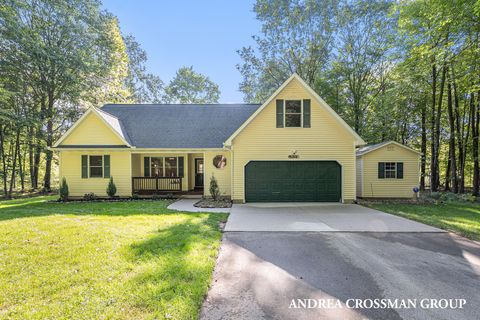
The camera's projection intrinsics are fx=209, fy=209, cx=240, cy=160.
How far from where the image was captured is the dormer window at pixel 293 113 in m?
10.5

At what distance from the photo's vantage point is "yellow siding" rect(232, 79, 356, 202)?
10.5m

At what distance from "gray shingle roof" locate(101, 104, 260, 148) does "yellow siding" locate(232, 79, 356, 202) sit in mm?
2477

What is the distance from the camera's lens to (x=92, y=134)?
37.6 feet

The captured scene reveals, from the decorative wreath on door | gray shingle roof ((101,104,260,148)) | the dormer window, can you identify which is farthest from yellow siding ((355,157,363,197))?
the decorative wreath on door

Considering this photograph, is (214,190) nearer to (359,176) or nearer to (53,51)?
(359,176)

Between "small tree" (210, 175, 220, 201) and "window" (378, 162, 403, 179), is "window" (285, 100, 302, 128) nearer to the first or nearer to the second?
"small tree" (210, 175, 220, 201)

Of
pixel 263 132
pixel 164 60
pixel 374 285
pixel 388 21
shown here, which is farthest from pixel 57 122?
pixel 388 21

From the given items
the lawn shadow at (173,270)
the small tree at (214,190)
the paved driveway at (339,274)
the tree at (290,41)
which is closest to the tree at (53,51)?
the tree at (290,41)

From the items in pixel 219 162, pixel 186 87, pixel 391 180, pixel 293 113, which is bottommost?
pixel 391 180

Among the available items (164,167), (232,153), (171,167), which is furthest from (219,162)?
(164,167)

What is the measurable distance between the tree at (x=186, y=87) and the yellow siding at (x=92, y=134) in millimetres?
19361

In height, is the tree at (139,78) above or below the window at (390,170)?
above

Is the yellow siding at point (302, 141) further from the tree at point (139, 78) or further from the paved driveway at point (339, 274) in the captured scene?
the tree at point (139, 78)

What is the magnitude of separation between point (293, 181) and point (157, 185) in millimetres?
→ 7792
